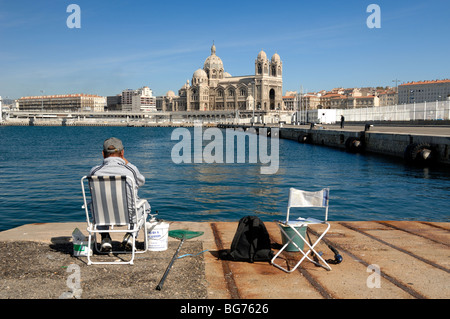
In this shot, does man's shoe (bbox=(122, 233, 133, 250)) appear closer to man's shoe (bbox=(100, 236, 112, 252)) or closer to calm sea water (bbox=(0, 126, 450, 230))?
man's shoe (bbox=(100, 236, 112, 252))

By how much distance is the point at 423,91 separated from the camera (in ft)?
458

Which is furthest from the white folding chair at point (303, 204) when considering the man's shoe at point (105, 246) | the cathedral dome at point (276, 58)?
the cathedral dome at point (276, 58)

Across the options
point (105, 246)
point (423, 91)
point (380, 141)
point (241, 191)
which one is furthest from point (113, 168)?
point (423, 91)

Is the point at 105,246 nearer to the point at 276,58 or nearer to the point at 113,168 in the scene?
the point at 113,168

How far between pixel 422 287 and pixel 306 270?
3.82ft

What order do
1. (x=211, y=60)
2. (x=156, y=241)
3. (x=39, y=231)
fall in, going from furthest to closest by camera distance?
1. (x=211, y=60)
2. (x=39, y=231)
3. (x=156, y=241)

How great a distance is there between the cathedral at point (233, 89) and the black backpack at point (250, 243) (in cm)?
15503

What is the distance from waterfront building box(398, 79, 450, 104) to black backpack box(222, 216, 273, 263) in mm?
142088

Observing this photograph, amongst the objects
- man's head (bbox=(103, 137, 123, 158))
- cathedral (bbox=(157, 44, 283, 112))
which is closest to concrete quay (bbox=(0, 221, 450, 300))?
man's head (bbox=(103, 137, 123, 158))

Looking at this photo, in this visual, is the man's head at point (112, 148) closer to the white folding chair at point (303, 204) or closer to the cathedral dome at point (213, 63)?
the white folding chair at point (303, 204)

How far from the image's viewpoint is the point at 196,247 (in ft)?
17.8

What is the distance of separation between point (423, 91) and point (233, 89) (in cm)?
6707
